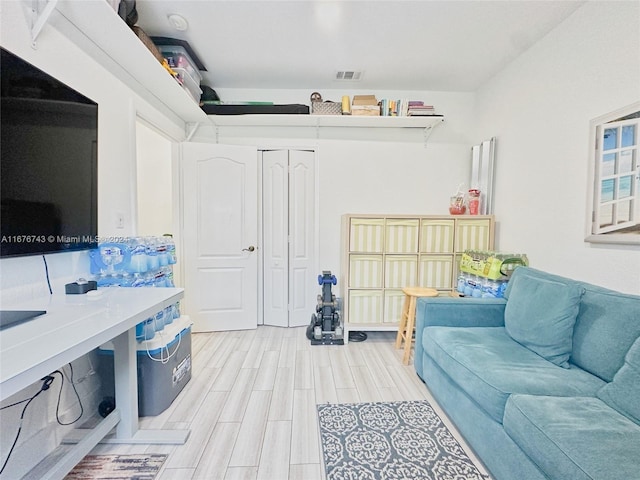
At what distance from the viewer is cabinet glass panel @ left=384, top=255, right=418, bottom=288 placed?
289 cm

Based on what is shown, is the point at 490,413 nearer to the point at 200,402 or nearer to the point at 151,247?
the point at 200,402

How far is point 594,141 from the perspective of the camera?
1854mm

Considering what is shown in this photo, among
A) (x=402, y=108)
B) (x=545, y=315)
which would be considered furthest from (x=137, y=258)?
(x=402, y=108)

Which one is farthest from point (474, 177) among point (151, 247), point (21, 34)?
point (21, 34)

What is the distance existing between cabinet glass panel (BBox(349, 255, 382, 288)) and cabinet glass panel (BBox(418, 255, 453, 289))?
0.43 metres

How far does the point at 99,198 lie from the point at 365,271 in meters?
2.24

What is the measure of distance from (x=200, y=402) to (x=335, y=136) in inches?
113

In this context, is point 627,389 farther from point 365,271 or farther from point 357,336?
point 357,336

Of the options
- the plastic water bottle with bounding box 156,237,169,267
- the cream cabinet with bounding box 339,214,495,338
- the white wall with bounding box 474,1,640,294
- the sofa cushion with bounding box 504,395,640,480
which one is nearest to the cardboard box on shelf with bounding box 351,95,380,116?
the cream cabinet with bounding box 339,214,495,338

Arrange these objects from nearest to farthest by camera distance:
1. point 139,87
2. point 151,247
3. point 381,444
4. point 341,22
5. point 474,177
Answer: point 381,444 < point 151,247 < point 341,22 < point 139,87 < point 474,177

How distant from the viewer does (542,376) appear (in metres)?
1.41

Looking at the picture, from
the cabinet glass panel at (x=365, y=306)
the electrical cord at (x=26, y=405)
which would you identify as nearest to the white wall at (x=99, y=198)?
the electrical cord at (x=26, y=405)

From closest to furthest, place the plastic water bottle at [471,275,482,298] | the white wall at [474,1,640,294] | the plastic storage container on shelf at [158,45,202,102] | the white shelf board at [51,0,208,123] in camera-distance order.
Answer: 1. the white shelf board at [51,0,208,123]
2. the white wall at [474,1,640,294]
3. the plastic storage container on shelf at [158,45,202,102]
4. the plastic water bottle at [471,275,482,298]

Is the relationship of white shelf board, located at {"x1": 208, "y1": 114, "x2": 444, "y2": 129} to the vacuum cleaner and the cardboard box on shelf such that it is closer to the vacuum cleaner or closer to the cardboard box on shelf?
the cardboard box on shelf
